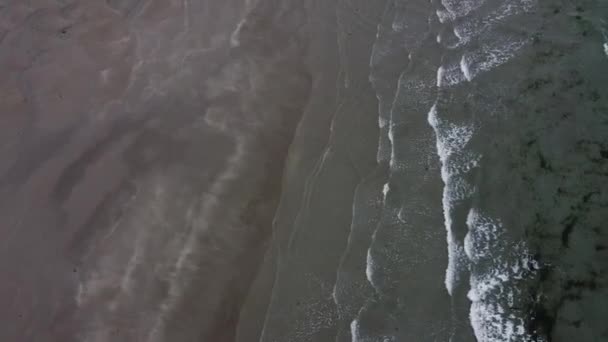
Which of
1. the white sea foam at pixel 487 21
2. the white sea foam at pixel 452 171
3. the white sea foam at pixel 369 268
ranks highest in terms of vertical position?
the white sea foam at pixel 487 21

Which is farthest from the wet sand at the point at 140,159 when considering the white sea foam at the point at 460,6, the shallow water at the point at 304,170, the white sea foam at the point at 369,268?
the white sea foam at the point at 460,6

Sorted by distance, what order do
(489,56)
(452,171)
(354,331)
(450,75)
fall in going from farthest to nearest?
(489,56) → (450,75) → (452,171) → (354,331)

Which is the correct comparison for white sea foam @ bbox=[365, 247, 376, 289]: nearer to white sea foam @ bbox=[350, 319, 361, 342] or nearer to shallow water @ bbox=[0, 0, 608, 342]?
shallow water @ bbox=[0, 0, 608, 342]

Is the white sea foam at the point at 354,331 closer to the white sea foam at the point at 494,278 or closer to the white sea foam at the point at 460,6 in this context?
the white sea foam at the point at 494,278

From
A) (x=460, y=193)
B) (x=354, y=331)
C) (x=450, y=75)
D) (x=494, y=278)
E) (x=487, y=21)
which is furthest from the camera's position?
(x=487, y=21)

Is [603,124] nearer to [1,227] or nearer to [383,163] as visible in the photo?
[383,163]

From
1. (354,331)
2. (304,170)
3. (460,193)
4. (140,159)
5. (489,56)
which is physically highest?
(489,56)

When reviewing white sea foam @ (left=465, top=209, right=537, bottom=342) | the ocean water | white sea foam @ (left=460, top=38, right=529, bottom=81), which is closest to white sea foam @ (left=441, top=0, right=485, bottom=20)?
the ocean water

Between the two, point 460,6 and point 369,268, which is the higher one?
point 460,6

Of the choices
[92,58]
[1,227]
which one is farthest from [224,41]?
[1,227]

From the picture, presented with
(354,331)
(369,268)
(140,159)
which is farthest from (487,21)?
(354,331)

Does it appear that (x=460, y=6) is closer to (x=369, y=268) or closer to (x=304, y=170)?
(x=304, y=170)
